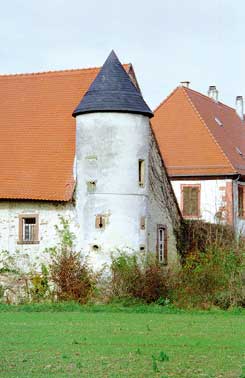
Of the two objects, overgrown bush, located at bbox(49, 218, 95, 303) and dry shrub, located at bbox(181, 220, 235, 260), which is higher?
dry shrub, located at bbox(181, 220, 235, 260)

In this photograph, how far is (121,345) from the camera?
61.8 feet

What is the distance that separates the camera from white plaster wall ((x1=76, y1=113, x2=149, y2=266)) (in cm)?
3325

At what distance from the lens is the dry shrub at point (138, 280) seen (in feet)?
101

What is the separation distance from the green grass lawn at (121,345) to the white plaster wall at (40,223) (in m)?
6.40

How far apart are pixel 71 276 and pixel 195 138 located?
16.8 m

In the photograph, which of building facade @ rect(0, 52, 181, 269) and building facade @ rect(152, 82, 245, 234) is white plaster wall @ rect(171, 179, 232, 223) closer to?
building facade @ rect(152, 82, 245, 234)

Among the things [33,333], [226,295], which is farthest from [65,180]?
[33,333]

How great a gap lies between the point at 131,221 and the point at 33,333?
1271cm

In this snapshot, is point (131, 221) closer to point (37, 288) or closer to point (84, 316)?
point (37, 288)

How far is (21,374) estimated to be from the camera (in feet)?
48.1

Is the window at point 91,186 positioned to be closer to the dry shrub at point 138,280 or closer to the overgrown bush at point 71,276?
the overgrown bush at point 71,276

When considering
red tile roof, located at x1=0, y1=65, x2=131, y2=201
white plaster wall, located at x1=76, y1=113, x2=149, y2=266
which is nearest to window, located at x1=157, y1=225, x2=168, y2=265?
white plaster wall, located at x1=76, y1=113, x2=149, y2=266

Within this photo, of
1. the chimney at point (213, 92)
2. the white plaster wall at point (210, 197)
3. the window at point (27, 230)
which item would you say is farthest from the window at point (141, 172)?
the chimney at point (213, 92)

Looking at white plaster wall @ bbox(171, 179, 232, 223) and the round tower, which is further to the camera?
white plaster wall @ bbox(171, 179, 232, 223)
